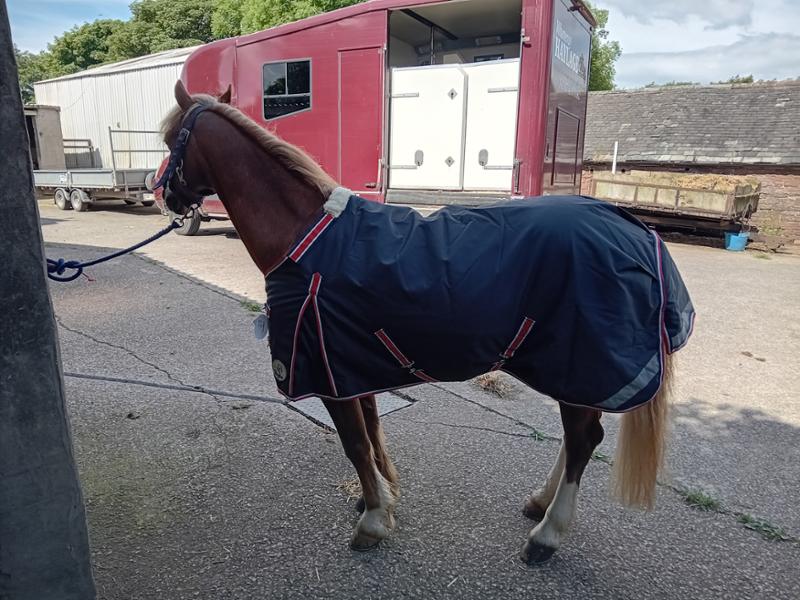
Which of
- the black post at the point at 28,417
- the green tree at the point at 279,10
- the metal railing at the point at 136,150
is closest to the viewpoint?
the black post at the point at 28,417

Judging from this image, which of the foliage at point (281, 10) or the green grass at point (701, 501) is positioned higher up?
the foliage at point (281, 10)

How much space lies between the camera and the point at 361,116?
25.9ft

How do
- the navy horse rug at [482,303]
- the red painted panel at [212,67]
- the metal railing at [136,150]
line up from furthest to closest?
1. the metal railing at [136,150]
2. the red painted panel at [212,67]
3. the navy horse rug at [482,303]

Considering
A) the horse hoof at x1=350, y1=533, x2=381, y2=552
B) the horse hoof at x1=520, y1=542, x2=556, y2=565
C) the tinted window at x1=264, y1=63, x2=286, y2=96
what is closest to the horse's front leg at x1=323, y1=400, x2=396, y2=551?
the horse hoof at x1=350, y1=533, x2=381, y2=552

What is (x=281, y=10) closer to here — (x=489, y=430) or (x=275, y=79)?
(x=275, y=79)

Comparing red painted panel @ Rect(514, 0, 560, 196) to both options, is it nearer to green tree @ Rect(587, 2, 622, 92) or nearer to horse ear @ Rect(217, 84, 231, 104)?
horse ear @ Rect(217, 84, 231, 104)

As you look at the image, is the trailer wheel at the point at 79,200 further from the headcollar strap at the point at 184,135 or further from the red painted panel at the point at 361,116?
the headcollar strap at the point at 184,135

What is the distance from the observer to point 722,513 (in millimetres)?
2654

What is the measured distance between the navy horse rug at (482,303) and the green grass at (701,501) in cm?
104

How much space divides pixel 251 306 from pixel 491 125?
150 inches

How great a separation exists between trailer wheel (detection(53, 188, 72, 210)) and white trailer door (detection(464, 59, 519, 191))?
42.3 ft

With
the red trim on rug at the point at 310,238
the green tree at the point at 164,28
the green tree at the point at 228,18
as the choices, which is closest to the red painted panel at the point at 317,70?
the red trim on rug at the point at 310,238

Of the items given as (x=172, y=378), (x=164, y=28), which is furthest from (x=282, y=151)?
(x=164, y=28)

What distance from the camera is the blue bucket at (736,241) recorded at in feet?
40.3
